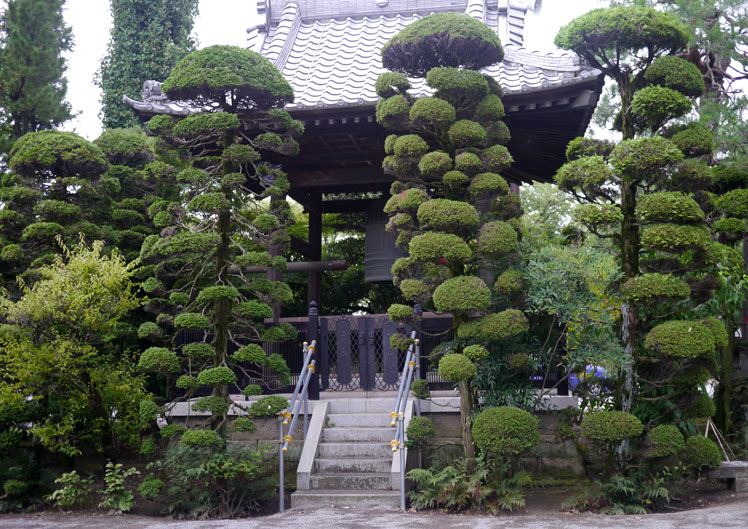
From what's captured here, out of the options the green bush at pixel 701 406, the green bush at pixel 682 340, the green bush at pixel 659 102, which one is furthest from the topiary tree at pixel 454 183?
the green bush at pixel 701 406

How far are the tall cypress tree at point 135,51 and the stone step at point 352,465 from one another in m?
13.0

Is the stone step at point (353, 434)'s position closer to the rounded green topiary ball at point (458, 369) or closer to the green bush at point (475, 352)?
the rounded green topiary ball at point (458, 369)

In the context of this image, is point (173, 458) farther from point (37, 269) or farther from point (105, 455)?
point (37, 269)

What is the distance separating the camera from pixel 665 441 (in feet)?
19.3

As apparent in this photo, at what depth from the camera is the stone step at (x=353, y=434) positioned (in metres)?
7.22

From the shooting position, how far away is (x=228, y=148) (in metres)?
6.86

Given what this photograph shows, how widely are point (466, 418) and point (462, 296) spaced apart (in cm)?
130

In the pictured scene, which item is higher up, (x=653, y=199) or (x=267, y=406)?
(x=653, y=199)

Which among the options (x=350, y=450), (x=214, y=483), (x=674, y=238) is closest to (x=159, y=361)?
(x=214, y=483)

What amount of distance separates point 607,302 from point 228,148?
4.45m

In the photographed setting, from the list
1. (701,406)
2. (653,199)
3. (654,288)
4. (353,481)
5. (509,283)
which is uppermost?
(653,199)

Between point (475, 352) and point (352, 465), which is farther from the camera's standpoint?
point (352, 465)

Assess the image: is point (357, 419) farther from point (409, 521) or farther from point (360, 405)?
point (409, 521)

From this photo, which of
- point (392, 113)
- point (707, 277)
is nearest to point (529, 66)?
point (392, 113)
